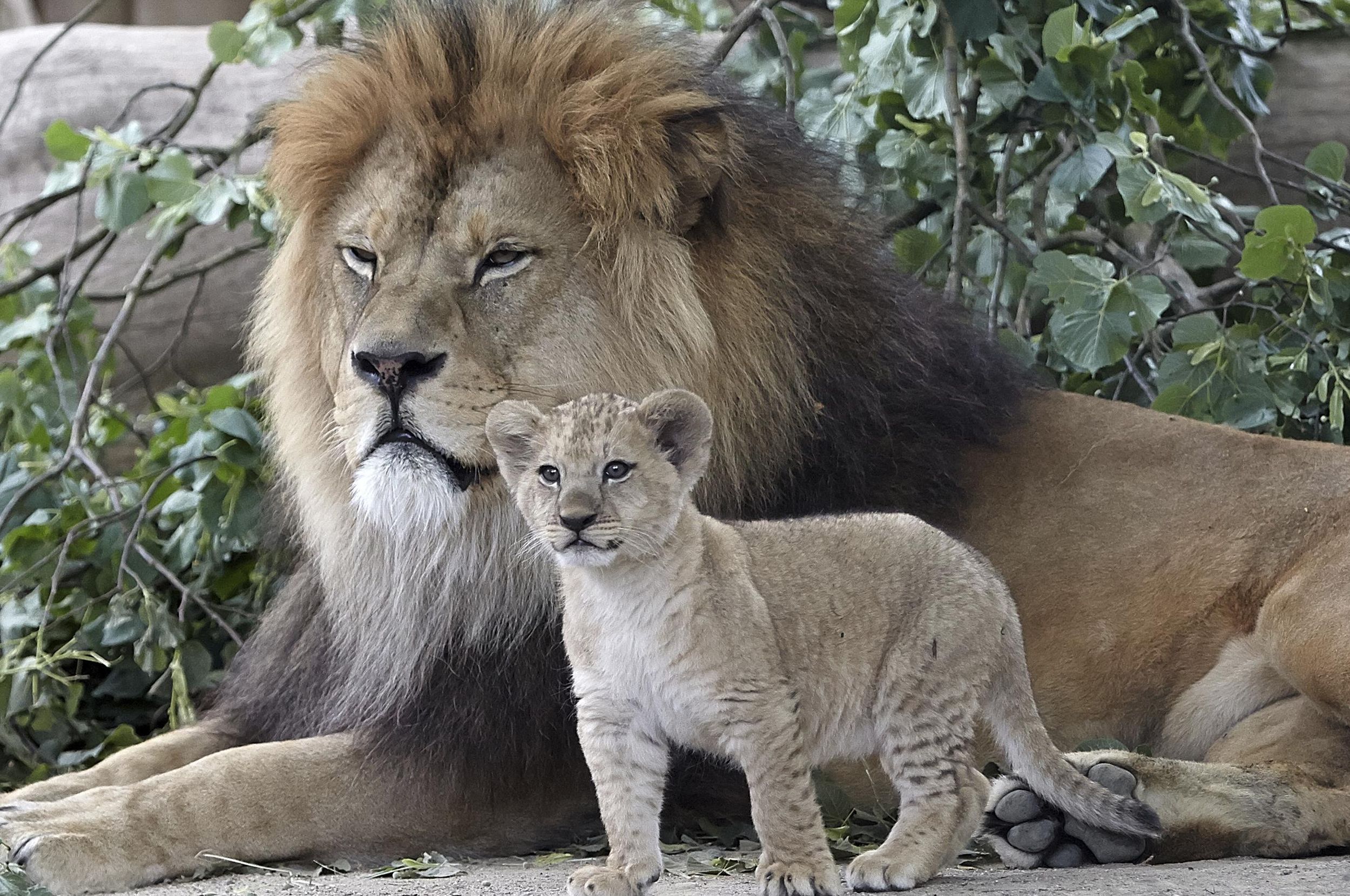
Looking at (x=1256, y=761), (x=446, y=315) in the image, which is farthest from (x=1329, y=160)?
(x=446, y=315)

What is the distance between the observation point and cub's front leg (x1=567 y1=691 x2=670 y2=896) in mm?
2049

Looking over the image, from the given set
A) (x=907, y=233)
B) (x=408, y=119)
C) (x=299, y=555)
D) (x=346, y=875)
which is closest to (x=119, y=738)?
(x=299, y=555)

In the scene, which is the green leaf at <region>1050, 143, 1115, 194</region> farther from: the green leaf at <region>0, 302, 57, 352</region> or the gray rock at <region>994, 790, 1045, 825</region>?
the green leaf at <region>0, 302, 57, 352</region>

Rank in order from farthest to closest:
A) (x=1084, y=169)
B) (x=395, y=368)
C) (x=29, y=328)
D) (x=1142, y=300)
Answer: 1. (x=29, y=328)
2. (x=1084, y=169)
3. (x=1142, y=300)
4. (x=395, y=368)

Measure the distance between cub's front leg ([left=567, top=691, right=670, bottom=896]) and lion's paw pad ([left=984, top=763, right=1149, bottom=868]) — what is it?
564mm

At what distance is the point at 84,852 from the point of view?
100 inches

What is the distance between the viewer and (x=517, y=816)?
280cm

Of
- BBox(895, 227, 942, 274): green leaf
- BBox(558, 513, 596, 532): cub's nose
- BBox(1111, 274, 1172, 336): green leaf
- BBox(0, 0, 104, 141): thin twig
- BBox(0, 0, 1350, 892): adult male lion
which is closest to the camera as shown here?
BBox(558, 513, 596, 532): cub's nose

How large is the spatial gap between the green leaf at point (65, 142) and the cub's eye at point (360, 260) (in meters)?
1.69

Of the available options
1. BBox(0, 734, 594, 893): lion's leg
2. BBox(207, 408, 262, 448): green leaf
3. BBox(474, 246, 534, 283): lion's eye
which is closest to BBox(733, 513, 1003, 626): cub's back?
BBox(474, 246, 534, 283): lion's eye

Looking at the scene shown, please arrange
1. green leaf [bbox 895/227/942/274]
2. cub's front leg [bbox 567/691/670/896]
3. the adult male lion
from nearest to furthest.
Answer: cub's front leg [bbox 567/691/670/896]
the adult male lion
green leaf [bbox 895/227/942/274]

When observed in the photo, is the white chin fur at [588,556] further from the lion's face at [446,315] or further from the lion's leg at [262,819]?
the lion's leg at [262,819]

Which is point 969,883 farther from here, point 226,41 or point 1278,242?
point 226,41

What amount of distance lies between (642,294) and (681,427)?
2.25ft
